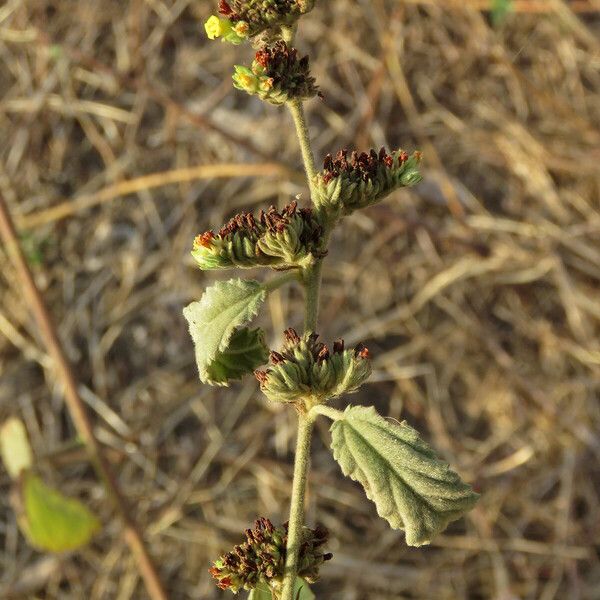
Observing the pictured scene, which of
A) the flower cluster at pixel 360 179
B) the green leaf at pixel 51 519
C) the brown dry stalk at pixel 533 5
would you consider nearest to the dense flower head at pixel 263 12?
the flower cluster at pixel 360 179

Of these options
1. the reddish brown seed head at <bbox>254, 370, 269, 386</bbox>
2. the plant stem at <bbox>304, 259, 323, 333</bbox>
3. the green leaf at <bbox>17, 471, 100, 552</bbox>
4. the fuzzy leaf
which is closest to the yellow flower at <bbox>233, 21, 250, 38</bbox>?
the plant stem at <bbox>304, 259, 323, 333</bbox>

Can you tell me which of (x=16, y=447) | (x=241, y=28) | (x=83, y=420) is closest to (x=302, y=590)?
(x=241, y=28)

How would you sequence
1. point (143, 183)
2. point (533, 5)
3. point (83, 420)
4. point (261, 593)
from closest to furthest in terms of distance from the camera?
point (261, 593) → point (83, 420) → point (143, 183) → point (533, 5)

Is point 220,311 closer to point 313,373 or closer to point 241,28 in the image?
point 313,373

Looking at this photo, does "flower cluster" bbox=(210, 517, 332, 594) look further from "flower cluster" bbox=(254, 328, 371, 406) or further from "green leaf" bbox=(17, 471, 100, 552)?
"green leaf" bbox=(17, 471, 100, 552)

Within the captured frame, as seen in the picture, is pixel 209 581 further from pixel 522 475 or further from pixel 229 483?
pixel 522 475

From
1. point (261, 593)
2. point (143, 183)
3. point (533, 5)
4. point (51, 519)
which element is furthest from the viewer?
point (533, 5)

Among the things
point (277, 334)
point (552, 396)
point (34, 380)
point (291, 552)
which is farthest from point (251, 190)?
point (291, 552)

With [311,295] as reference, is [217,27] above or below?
above
